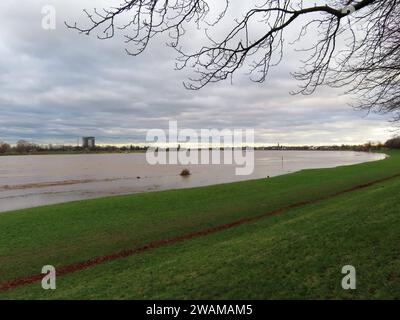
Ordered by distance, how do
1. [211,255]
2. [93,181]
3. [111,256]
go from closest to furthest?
[211,255]
[111,256]
[93,181]

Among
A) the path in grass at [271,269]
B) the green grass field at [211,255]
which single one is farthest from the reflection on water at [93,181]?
the path in grass at [271,269]

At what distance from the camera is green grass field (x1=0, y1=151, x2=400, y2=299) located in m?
5.78

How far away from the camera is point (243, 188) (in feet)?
92.4

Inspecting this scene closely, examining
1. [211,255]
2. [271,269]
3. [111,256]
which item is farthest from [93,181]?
[271,269]

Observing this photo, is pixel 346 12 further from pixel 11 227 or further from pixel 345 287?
pixel 11 227

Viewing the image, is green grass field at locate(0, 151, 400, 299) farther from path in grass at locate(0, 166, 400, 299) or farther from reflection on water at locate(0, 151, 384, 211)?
reflection on water at locate(0, 151, 384, 211)

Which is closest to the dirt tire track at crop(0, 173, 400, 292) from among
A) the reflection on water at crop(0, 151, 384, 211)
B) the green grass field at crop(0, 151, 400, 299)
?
the green grass field at crop(0, 151, 400, 299)

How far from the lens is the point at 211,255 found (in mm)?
8719

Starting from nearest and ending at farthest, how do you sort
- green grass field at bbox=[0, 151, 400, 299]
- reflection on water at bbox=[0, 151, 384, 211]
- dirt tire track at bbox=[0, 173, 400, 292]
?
green grass field at bbox=[0, 151, 400, 299], dirt tire track at bbox=[0, 173, 400, 292], reflection on water at bbox=[0, 151, 384, 211]

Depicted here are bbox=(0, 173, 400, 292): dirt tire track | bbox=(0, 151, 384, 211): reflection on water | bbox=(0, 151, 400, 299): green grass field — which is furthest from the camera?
bbox=(0, 151, 384, 211): reflection on water

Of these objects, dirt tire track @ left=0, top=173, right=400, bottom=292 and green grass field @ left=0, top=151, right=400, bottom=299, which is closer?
green grass field @ left=0, top=151, right=400, bottom=299

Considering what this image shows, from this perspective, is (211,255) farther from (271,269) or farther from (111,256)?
(111,256)
